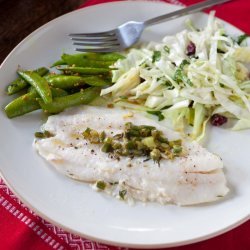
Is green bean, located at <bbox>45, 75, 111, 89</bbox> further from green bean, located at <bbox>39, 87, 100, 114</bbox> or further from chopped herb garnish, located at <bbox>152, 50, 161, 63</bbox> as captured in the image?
chopped herb garnish, located at <bbox>152, 50, 161, 63</bbox>

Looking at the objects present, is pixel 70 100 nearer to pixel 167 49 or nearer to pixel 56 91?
pixel 56 91

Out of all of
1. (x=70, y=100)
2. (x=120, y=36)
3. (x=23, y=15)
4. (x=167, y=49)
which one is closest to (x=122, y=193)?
(x=70, y=100)

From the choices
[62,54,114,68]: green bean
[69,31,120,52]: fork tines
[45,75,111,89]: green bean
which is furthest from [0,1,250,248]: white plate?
[69,31,120,52]: fork tines

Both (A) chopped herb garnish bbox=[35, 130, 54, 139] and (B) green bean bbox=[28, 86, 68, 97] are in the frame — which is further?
(B) green bean bbox=[28, 86, 68, 97]

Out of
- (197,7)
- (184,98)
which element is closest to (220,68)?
(184,98)

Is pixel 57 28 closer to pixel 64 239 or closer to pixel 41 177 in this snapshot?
pixel 41 177

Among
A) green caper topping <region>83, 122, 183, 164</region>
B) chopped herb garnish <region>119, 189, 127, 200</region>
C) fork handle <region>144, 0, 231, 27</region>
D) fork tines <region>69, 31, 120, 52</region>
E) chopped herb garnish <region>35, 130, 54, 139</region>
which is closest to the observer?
chopped herb garnish <region>119, 189, 127, 200</region>

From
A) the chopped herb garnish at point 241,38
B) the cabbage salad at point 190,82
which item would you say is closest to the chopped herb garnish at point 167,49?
the cabbage salad at point 190,82
